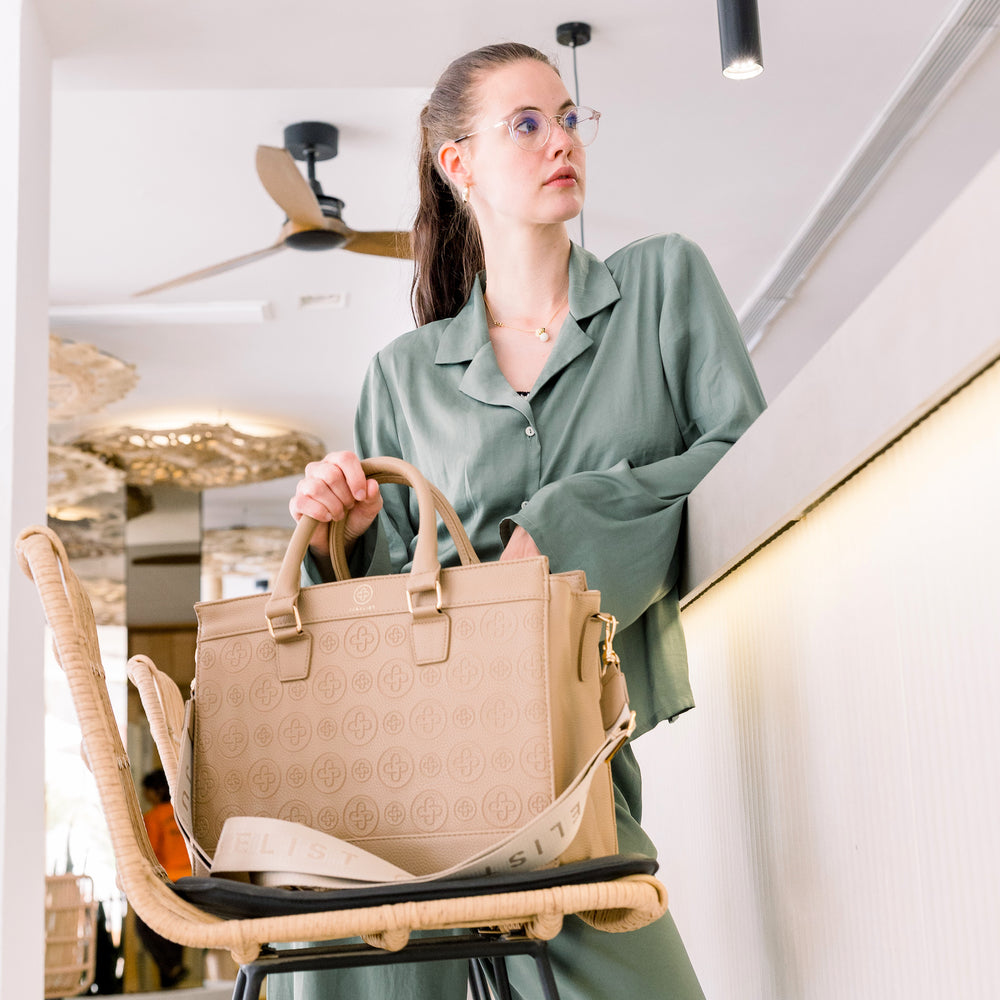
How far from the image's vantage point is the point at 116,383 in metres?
7.01

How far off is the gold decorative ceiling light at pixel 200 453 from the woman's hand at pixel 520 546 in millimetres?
7158

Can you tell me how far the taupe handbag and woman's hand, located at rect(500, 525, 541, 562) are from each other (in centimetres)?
17

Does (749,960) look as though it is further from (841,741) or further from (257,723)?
(257,723)

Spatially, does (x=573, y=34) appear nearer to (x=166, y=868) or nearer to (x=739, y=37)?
(x=739, y=37)

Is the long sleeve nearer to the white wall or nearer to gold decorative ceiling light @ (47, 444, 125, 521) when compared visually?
the white wall

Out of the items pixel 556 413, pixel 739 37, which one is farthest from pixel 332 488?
pixel 739 37

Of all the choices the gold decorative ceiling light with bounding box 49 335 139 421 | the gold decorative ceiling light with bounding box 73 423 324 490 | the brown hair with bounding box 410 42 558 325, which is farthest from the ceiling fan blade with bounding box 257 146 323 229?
the gold decorative ceiling light with bounding box 73 423 324 490

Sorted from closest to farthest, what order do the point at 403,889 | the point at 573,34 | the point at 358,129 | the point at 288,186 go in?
the point at 403,889 → the point at 573,34 → the point at 288,186 → the point at 358,129

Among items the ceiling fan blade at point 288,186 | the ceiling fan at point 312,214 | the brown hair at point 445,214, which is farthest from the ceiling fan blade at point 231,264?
the brown hair at point 445,214

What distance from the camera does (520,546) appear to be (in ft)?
3.39

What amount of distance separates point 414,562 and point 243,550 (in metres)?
10.7

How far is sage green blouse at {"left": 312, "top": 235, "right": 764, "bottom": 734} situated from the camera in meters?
1.05

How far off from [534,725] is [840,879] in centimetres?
27

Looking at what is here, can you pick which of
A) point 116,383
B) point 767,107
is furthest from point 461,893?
point 116,383
